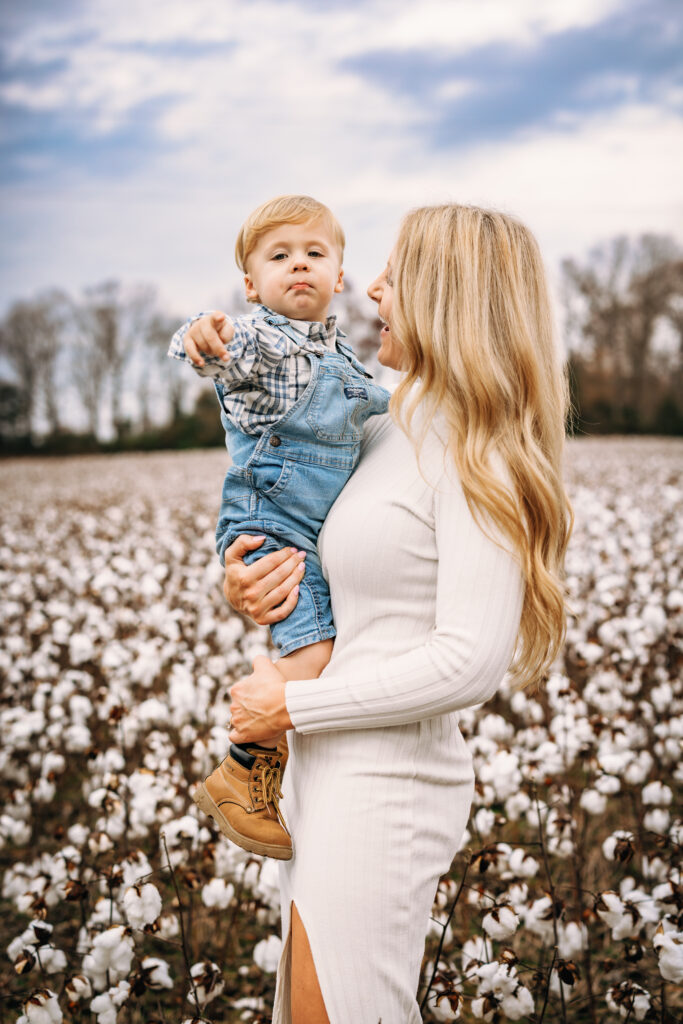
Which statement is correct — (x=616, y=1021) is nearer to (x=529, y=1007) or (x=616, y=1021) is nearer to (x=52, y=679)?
(x=529, y=1007)

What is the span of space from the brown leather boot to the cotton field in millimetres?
387

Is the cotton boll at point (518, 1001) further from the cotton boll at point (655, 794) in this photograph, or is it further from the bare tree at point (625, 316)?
the bare tree at point (625, 316)

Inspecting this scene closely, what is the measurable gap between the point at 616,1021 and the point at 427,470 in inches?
99.9

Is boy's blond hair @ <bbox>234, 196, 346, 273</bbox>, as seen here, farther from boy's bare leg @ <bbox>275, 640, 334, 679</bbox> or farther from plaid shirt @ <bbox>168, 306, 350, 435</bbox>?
boy's bare leg @ <bbox>275, 640, 334, 679</bbox>

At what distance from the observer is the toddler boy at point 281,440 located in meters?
1.95

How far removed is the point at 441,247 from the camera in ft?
5.88

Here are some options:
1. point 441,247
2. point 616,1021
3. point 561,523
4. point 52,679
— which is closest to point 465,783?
point 561,523

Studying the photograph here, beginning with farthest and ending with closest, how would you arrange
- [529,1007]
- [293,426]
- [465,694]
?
[529,1007]
[293,426]
[465,694]

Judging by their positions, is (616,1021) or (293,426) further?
(616,1021)

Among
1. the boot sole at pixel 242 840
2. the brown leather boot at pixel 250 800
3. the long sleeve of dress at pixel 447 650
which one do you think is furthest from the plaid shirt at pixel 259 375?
the boot sole at pixel 242 840

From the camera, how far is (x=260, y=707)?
1.79 metres

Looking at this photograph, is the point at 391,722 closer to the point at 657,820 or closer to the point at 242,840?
the point at 242,840

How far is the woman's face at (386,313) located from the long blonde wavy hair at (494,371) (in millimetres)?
117

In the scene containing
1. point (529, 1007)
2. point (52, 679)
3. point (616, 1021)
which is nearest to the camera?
point (529, 1007)
